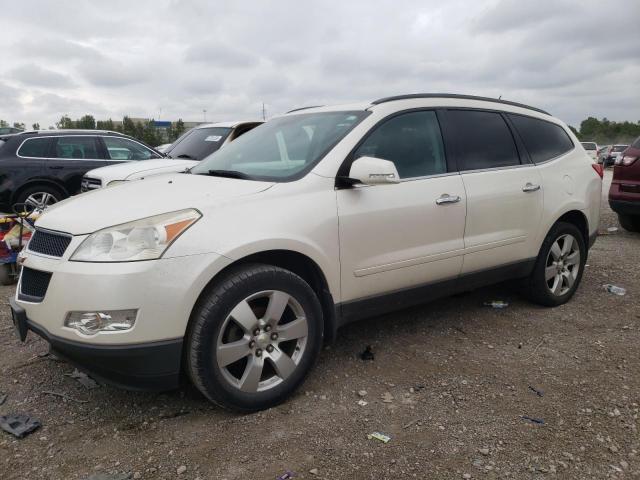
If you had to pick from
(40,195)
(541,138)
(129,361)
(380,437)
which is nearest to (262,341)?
(129,361)

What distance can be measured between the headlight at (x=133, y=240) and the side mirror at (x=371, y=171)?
38.8 inches

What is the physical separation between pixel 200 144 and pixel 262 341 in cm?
596

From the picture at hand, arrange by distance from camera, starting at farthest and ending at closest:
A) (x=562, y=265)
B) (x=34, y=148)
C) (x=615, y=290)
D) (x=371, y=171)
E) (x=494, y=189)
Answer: (x=34, y=148) → (x=615, y=290) → (x=562, y=265) → (x=494, y=189) → (x=371, y=171)

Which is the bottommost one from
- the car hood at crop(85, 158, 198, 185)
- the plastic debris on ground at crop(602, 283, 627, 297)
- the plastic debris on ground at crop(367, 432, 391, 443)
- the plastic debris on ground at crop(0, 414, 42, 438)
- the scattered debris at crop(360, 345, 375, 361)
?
the plastic debris on ground at crop(602, 283, 627, 297)

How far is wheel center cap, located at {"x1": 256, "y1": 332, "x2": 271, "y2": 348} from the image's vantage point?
2762 mm

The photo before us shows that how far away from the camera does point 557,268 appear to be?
4516mm

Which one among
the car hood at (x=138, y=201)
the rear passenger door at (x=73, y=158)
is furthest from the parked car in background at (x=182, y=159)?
the car hood at (x=138, y=201)

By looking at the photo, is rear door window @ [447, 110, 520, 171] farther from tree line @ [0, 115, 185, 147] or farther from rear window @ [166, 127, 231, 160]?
tree line @ [0, 115, 185, 147]

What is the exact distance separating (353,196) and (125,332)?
57.7 inches

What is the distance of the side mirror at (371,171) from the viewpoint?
2.97 meters

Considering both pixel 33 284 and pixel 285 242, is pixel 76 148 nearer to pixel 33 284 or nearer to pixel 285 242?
pixel 33 284

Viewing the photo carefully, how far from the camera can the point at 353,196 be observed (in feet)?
10.2

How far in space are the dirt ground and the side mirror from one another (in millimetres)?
1250

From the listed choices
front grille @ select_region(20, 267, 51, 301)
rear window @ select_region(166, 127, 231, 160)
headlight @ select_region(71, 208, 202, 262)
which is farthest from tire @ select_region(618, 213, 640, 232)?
front grille @ select_region(20, 267, 51, 301)
